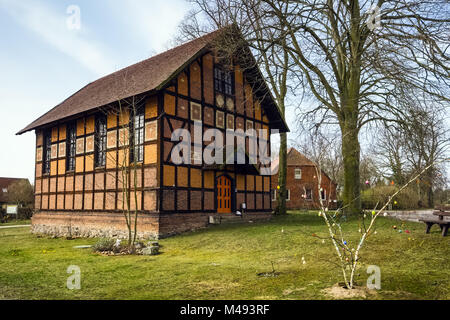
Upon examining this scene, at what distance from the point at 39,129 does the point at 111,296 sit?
2123 cm

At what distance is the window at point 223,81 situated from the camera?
2080cm

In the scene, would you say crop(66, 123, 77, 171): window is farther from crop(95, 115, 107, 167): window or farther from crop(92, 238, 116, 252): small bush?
crop(92, 238, 116, 252): small bush

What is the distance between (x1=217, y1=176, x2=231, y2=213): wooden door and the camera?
2024 cm

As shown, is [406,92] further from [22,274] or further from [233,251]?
[22,274]

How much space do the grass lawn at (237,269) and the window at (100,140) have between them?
6711 millimetres

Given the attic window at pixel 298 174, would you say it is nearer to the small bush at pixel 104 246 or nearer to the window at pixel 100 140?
the window at pixel 100 140

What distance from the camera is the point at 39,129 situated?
25484 millimetres

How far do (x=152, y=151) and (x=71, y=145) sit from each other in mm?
8105

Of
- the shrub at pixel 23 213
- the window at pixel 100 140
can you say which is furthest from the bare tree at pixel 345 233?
the shrub at pixel 23 213

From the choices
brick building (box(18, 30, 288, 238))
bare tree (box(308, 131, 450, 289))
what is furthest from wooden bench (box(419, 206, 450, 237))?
brick building (box(18, 30, 288, 238))

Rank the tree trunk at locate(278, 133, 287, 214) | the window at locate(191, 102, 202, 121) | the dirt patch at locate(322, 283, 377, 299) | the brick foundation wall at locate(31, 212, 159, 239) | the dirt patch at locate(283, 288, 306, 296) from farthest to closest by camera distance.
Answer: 1. the tree trunk at locate(278, 133, 287, 214)
2. the window at locate(191, 102, 202, 121)
3. the brick foundation wall at locate(31, 212, 159, 239)
4. the dirt patch at locate(283, 288, 306, 296)
5. the dirt patch at locate(322, 283, 377, 299)

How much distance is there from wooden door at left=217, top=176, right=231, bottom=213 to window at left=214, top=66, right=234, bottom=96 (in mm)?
4758
